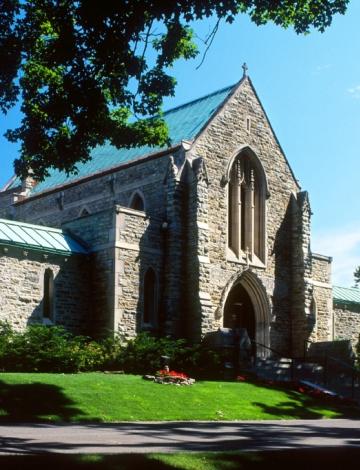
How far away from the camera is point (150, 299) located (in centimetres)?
2758

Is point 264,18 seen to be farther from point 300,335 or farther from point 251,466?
point 300,335

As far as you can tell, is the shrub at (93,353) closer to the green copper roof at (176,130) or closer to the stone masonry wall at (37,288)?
the stone masonry wall at (37,288)

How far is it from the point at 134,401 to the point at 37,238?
9610 mm

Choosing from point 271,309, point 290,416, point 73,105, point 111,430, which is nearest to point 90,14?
point 73,105

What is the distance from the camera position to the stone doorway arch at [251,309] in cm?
2995

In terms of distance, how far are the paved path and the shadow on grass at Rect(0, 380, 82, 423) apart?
1.23m

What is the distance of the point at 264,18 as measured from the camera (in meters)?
16.9

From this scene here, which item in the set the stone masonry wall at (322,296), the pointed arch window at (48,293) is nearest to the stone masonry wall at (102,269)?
the pointed arch window at (48,293)

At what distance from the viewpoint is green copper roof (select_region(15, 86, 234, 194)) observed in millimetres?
30278

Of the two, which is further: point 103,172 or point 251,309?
point 103,172

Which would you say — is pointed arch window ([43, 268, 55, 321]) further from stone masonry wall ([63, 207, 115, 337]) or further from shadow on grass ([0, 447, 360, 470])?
shadow on grass ([0, 447, 360, 470])

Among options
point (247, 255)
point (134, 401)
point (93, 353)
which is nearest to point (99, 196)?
point (247, 255)

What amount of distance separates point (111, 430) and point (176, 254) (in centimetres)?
1403

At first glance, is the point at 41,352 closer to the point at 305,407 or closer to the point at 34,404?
the point at 34,404
